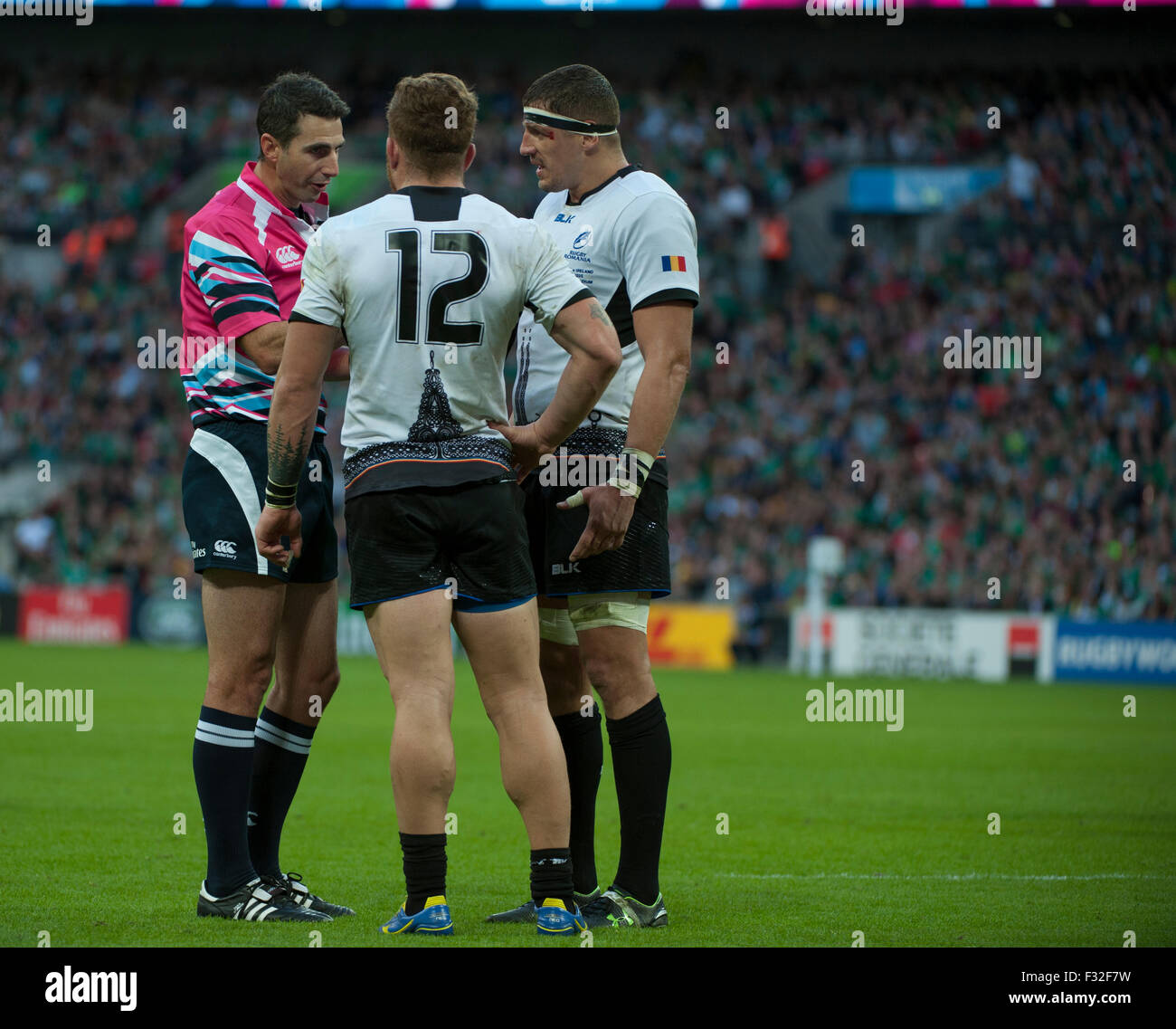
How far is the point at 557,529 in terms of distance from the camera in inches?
203

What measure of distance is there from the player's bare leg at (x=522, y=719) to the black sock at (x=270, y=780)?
3.58 feet

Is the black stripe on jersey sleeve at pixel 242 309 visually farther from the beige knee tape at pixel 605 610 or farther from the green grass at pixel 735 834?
the green grass at pixel 735 834

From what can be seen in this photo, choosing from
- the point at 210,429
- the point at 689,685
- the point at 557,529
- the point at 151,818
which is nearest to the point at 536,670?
the point at 557,529

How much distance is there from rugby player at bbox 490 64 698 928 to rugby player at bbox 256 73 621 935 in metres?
0.40

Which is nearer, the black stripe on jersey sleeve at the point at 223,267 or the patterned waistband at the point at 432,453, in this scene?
the patterned waistband at the point at 432,453

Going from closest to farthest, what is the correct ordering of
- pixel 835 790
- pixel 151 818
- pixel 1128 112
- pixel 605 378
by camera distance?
1. pixel 605 378
2. pixel 151 818
3. pixel 835 790
4. pixel 1128 112

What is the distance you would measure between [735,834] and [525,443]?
3588mm

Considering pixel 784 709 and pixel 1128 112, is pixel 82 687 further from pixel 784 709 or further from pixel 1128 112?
pixel 1128 112

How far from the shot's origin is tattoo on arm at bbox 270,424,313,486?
184 inches

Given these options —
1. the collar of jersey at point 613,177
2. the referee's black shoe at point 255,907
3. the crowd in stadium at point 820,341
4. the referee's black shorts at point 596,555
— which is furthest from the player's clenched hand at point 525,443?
the crowd in stadium at point 820,341

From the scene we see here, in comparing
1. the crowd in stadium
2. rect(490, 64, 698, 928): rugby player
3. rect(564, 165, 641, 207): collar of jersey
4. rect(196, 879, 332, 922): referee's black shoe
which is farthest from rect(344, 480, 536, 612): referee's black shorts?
the crowd in stadium

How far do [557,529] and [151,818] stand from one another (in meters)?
3.66

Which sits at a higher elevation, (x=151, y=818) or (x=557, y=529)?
(x=557, y=529)

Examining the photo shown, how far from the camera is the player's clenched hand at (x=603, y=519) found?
16.1 feet
